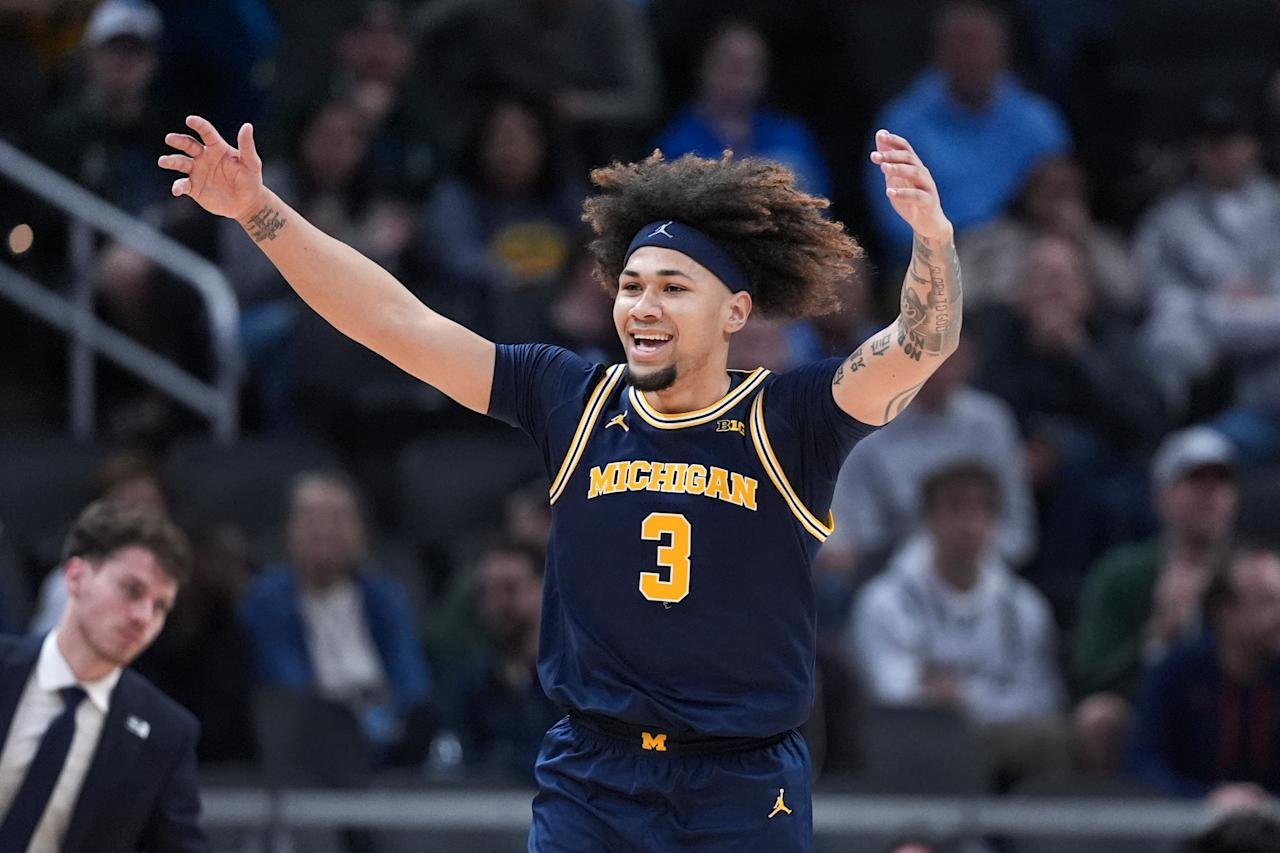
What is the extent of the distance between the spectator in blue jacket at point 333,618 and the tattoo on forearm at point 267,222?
14.2 feet

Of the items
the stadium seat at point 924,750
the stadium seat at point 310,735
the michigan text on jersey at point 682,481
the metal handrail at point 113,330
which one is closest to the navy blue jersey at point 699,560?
the michigan text on jersey at point 682,481

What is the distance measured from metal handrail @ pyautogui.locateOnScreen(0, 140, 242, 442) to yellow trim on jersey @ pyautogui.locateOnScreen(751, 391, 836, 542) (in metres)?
6.15

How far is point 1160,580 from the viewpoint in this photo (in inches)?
403

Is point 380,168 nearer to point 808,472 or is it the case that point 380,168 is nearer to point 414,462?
point 414,462

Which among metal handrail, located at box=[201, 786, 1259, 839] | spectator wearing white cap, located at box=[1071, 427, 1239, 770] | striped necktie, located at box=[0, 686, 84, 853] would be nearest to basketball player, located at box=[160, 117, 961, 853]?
striped necktie, located at box=[0, 686, 84, 853]

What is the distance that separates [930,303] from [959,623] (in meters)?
5.00

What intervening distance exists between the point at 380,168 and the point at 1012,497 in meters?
4.00

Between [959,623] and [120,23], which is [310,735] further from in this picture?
[120,23]

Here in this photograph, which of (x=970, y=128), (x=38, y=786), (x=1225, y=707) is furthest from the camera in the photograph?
(x=970, y=128)

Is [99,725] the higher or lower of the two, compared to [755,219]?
lower

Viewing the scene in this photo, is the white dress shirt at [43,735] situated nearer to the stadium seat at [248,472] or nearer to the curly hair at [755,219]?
the curly hair at [755,219]

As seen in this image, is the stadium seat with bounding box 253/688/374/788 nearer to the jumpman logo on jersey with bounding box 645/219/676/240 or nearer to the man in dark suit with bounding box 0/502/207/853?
the man in dark suit with bounding box 0/502/207/853

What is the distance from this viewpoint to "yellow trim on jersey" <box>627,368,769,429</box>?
18.4ft

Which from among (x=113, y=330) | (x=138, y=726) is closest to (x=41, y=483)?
(x=113, y=330)
